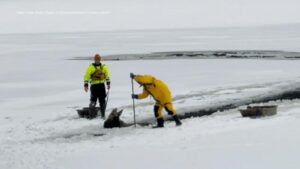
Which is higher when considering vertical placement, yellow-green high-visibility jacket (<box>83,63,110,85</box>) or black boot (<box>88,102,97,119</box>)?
yellow-green high-visibility jacket (<box>83,63,110,85</box>)

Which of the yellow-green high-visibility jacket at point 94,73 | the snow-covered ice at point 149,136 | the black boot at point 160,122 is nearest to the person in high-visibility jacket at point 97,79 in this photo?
the yellow-green high-visibility jacket at point 94,73

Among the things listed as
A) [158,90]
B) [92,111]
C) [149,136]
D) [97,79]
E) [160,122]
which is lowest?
[149,136]

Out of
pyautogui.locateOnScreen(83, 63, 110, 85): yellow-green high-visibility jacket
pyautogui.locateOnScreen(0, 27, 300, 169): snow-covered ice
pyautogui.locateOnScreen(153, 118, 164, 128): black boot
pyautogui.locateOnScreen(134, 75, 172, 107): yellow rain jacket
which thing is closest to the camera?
pyautogui.locateOnScreen(0, 27, 300, 169): snow-covered ice

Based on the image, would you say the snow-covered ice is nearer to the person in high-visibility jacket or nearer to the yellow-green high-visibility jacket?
the person in high-visibility jacket

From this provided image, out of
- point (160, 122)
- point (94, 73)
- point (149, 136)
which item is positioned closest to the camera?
point (149, 136)

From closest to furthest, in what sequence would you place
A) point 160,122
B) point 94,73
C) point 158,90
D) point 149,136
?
point 149,136 < point 158,90 < point 160,122 < point 94,73

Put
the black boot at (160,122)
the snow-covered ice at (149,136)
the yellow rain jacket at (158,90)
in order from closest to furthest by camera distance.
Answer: the snow-covered ice at (149,136)
the yellow rain jacket at (158,90)
the black boot at (160,122)

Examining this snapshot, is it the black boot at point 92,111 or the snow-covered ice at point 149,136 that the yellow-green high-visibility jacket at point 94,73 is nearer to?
the black boot at point 92,111

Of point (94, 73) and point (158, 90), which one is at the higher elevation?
point (94, 73)

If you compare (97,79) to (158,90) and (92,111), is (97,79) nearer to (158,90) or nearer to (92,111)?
(92,111)

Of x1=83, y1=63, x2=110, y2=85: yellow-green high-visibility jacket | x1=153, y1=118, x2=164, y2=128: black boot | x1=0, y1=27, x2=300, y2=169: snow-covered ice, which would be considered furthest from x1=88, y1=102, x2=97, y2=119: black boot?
x1=153, y1=118, x2=164, y2=128: black boot

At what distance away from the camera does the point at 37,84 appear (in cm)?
2525

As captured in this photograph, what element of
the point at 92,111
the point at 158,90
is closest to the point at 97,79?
the point at 92,111

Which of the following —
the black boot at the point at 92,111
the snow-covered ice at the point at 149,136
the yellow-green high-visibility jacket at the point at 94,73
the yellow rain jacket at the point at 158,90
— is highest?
the yellow-green high-visibility jacket at the point at 94,73
